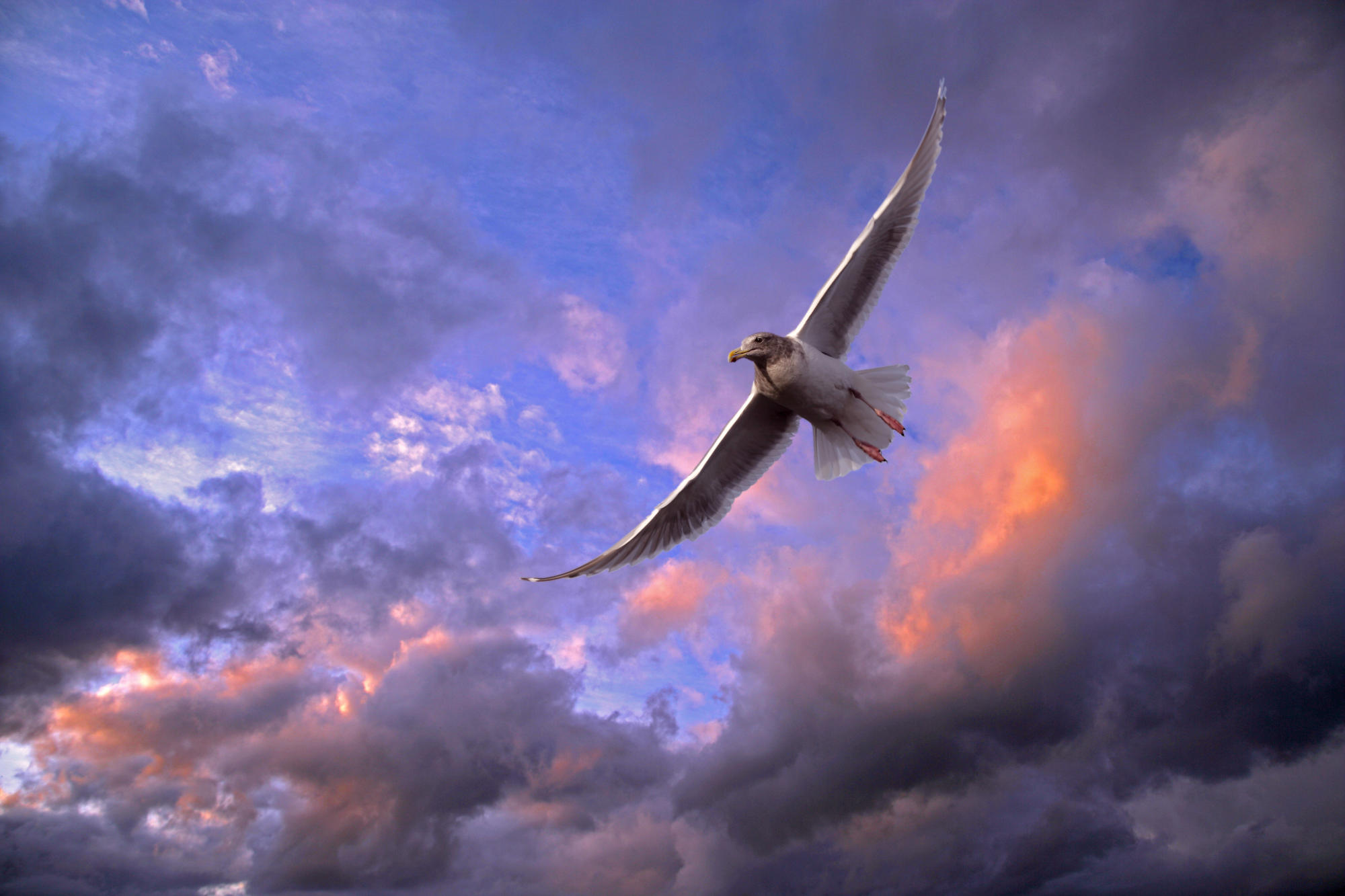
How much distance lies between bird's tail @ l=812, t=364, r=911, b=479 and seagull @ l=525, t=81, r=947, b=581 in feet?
0.05

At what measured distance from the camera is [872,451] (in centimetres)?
1224

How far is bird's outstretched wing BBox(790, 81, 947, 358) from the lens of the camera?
11.5m

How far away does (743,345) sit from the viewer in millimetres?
11641

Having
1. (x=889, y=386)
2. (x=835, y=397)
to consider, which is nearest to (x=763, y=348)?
(x=835, y=397)

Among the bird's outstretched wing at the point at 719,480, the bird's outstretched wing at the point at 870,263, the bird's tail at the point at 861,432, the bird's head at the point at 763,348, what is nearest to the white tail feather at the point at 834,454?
the bird's tail at the point at 861,432

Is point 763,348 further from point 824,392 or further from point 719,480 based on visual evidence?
point 719,480

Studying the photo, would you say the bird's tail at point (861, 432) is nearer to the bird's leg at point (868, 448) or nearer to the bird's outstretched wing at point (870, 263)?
the bird's leg at point (868, 448)

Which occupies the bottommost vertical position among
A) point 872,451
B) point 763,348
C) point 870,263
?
point 872,451

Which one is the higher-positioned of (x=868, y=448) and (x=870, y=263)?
(x=870, y=263)

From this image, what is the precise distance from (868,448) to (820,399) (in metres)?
1.42

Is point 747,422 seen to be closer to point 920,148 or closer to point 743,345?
point 743,345

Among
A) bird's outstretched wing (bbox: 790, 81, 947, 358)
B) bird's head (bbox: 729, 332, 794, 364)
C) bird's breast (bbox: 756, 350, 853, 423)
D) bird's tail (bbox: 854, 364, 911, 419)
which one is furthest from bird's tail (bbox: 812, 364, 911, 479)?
bird's head (bbox: 729, 332, 794, 364)

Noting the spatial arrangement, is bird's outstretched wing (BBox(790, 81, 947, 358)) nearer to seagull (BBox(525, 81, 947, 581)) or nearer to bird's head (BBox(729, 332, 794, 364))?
seagull (BBox(525, 81, 947, 581))

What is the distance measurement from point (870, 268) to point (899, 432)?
299 centimetres
